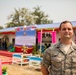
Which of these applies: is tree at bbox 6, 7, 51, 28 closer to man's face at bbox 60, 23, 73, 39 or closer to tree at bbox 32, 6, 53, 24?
tree at bbox 32, 6, 53, 24

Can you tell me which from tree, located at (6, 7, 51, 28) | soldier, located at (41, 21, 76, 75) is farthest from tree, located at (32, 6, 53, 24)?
soldier, located at (41, 21, 76, 75)

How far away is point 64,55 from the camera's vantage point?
245cm

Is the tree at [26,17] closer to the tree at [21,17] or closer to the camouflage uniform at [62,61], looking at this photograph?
the tree at [21,17]

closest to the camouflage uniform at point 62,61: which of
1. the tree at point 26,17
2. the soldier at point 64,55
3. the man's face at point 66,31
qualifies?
the soldier at point 64,55

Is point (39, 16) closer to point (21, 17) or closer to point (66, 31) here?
point (21, 17)

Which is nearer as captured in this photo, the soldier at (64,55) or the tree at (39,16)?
the soldier at (64,55)

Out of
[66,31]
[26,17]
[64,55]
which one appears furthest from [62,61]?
[26,17]

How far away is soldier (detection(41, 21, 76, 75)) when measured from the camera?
95.4 inches

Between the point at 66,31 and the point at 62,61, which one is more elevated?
the point at 66,31

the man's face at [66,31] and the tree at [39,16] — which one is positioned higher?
the tree at [39,16]

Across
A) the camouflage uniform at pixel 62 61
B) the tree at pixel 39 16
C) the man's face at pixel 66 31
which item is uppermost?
the tree at pixel 39 16

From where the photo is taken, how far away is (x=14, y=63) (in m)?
13.3

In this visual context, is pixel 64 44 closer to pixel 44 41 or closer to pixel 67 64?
pixel 67 64

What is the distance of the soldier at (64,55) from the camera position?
2.42 metres
